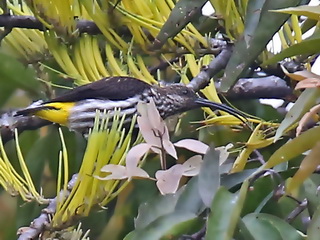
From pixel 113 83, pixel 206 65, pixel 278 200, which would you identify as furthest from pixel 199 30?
pixel 278 200

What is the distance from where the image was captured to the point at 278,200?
0.68 m

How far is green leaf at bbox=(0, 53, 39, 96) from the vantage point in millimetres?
1150

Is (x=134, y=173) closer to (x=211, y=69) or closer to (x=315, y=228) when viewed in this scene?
(x=315, y=228)

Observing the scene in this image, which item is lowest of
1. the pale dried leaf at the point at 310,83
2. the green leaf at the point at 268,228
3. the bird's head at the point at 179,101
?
the bird's head at the point at 179,101

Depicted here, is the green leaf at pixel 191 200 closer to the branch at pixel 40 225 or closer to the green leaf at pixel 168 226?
the green leaf at pixel 168 226

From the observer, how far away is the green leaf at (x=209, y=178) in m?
0.61

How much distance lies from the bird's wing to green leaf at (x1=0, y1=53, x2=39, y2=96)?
5cm

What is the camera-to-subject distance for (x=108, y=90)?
4.07ft

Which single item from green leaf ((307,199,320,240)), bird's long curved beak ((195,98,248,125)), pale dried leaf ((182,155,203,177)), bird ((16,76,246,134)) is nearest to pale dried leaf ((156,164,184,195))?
pale dried leaf ((182,155,203,177))

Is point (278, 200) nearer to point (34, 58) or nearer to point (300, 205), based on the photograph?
point (300, 205)

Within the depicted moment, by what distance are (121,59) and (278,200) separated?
0.52m

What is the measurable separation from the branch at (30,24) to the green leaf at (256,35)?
35 centimetres

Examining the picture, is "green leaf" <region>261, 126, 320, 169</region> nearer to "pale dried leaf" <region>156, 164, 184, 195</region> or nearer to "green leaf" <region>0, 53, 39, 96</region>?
"pale dried leaf" <region>156, 164, 184, 195</region>

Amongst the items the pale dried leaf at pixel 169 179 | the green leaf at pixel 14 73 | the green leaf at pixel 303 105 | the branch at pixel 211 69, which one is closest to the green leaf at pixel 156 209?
the pale dried leaf at pixel 169 179
